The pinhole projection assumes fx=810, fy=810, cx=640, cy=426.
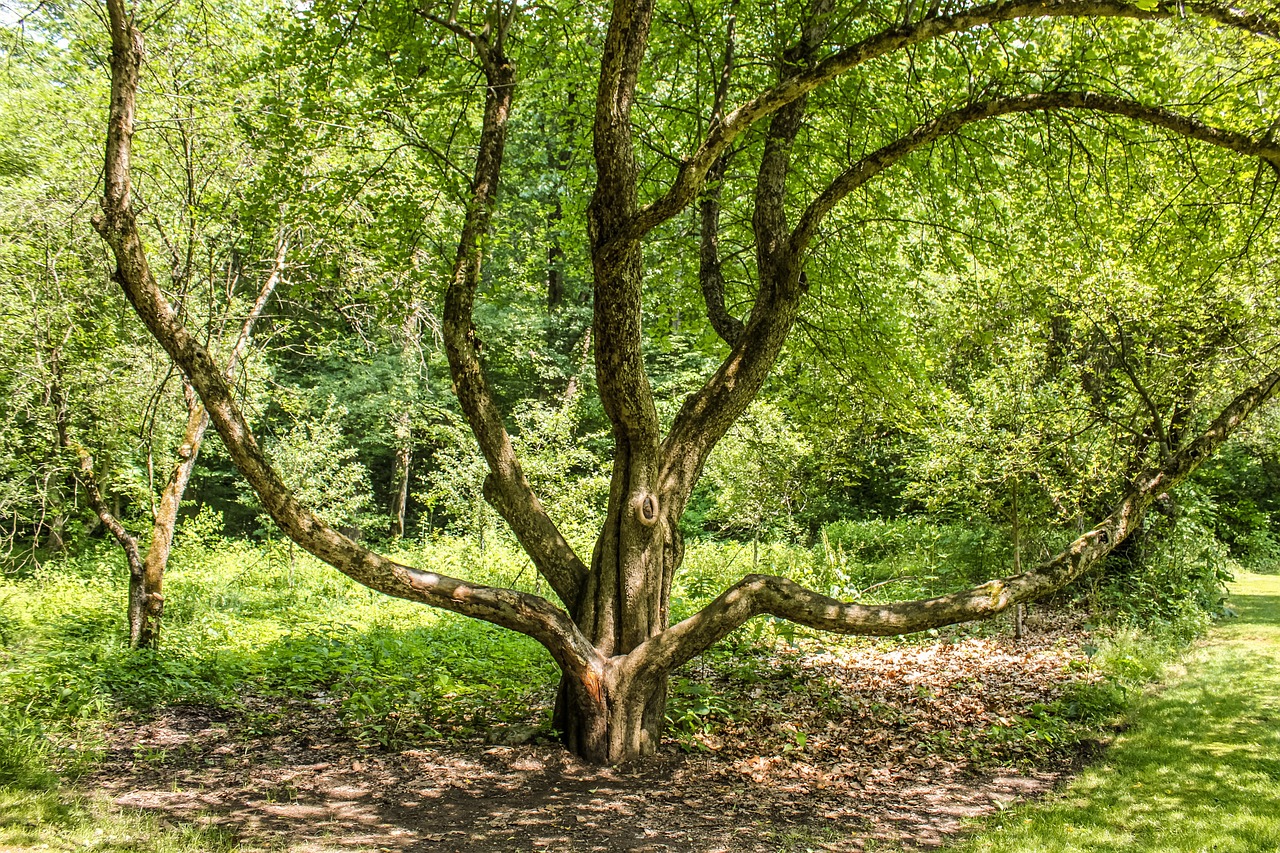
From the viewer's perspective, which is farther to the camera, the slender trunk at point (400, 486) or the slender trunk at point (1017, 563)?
the slender trunk at point (400, 486)

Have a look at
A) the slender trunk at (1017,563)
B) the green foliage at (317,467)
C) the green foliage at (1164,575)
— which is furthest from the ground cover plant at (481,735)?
the green foliage at (317,467)

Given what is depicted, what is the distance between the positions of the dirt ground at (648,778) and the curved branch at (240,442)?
3.32 feet

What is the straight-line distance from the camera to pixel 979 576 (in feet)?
40.4

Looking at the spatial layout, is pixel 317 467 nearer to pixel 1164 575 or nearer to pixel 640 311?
pixel 640 311

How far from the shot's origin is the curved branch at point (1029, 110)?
183 inches

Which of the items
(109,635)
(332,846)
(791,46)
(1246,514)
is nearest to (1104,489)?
(1246,514)

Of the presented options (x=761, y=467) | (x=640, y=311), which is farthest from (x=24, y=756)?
(x=761, y=467)

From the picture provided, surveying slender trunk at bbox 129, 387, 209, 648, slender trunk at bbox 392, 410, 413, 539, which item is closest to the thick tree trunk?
slender trunk at bbox 129, 387, 209, 648

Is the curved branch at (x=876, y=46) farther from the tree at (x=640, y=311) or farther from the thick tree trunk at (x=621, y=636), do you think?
the thick tree trunk at (x=621, y=636)

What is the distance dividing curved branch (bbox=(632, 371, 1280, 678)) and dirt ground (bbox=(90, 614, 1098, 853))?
0.88 m

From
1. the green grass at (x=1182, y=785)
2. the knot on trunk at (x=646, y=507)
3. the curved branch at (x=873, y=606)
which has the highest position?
the knot on trunk at (x=646, y=507)

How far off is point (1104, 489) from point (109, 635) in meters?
10.9

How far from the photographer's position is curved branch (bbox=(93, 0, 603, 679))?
4.28m

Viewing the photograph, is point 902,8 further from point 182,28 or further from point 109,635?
point 109,635
